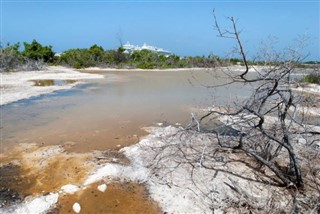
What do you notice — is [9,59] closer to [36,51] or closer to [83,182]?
[36,51]

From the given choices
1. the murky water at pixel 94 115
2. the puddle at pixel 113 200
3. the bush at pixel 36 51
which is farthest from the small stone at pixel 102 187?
the bush at pixel 36 51

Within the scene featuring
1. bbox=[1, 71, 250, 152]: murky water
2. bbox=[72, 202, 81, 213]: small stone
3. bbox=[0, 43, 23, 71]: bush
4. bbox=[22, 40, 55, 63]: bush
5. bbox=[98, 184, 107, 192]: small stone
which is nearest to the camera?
bbox=[72, 202, 81, 213]: small stone

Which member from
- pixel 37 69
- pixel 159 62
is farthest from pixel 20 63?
pixel 159 62

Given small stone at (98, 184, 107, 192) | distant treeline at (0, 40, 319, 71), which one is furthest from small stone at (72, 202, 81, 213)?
distant treeline at (0, 40, 319, 71)

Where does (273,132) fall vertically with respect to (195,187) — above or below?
above

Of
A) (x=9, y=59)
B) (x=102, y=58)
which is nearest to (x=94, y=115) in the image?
(x=9, y=59)

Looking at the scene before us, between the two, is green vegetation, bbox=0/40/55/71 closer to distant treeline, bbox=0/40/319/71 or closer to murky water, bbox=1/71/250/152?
distant treeline, bbox=0/40/319/71

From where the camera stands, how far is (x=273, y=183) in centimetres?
406

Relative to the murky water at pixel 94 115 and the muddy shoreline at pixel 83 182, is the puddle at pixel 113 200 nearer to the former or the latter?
the muddy shoreline at pixel 83 182

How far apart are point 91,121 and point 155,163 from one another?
12.3 feet

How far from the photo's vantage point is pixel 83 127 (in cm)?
739

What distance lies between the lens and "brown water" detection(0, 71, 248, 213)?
413 cm

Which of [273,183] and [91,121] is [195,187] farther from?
[91,121]

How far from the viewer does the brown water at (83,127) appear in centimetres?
413
